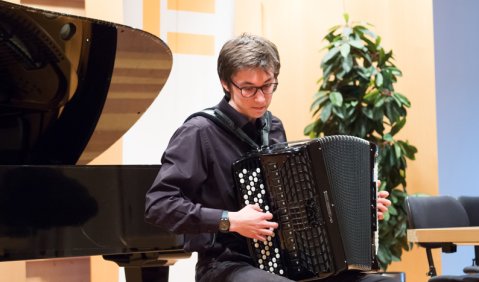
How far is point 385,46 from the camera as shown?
5238 millimetres

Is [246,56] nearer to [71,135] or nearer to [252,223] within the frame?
[252,223]

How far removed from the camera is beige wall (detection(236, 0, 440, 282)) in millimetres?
5047

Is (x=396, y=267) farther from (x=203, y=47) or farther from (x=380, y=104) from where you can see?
(x=203, y=47)

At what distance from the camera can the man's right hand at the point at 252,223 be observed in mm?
2033

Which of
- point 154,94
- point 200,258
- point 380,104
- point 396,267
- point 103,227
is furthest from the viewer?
point 396,267

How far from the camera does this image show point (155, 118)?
201 inches

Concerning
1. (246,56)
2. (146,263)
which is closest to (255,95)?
(246,56)

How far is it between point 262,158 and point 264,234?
0.22 m

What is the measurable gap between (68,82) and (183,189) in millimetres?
1142

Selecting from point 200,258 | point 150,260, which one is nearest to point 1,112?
point 150,260

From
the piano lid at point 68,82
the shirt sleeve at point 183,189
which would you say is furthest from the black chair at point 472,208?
the shirt sleeve at point 183,189

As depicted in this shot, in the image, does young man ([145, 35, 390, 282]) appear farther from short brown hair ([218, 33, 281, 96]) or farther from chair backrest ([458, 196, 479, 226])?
chair backrest ([458, 196, 479, 226])

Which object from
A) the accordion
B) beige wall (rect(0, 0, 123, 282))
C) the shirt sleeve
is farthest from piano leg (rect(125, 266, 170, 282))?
beige wall (rect(0, 0, 123, 282))

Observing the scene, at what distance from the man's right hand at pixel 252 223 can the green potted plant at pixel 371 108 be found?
8.64 feet
